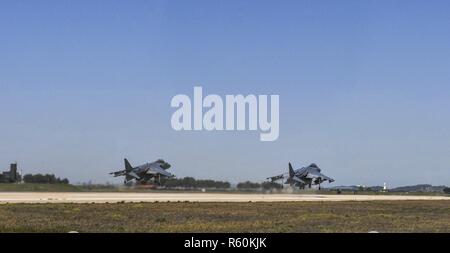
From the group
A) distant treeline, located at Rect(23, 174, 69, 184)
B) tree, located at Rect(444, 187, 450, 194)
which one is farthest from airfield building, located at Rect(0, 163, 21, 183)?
tree, located at Rect(444, 187, 450, 194)

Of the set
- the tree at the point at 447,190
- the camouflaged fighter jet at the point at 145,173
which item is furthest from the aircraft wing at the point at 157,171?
the tree at the point at 447,190

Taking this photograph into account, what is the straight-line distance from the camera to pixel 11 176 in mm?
113188

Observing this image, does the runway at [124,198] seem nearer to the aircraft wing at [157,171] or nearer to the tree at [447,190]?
the aircraft wing at [157,171]

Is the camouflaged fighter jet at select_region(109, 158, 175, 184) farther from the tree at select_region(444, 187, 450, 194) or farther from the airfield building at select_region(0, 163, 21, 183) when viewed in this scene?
the tree at select_region(444, 187, 450, 194)

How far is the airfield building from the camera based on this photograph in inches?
4422

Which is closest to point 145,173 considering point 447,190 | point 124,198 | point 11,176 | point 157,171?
point 157,171

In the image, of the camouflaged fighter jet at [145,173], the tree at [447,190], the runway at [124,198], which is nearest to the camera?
the runway at [124,198]

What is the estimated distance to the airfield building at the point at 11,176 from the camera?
368 feet
